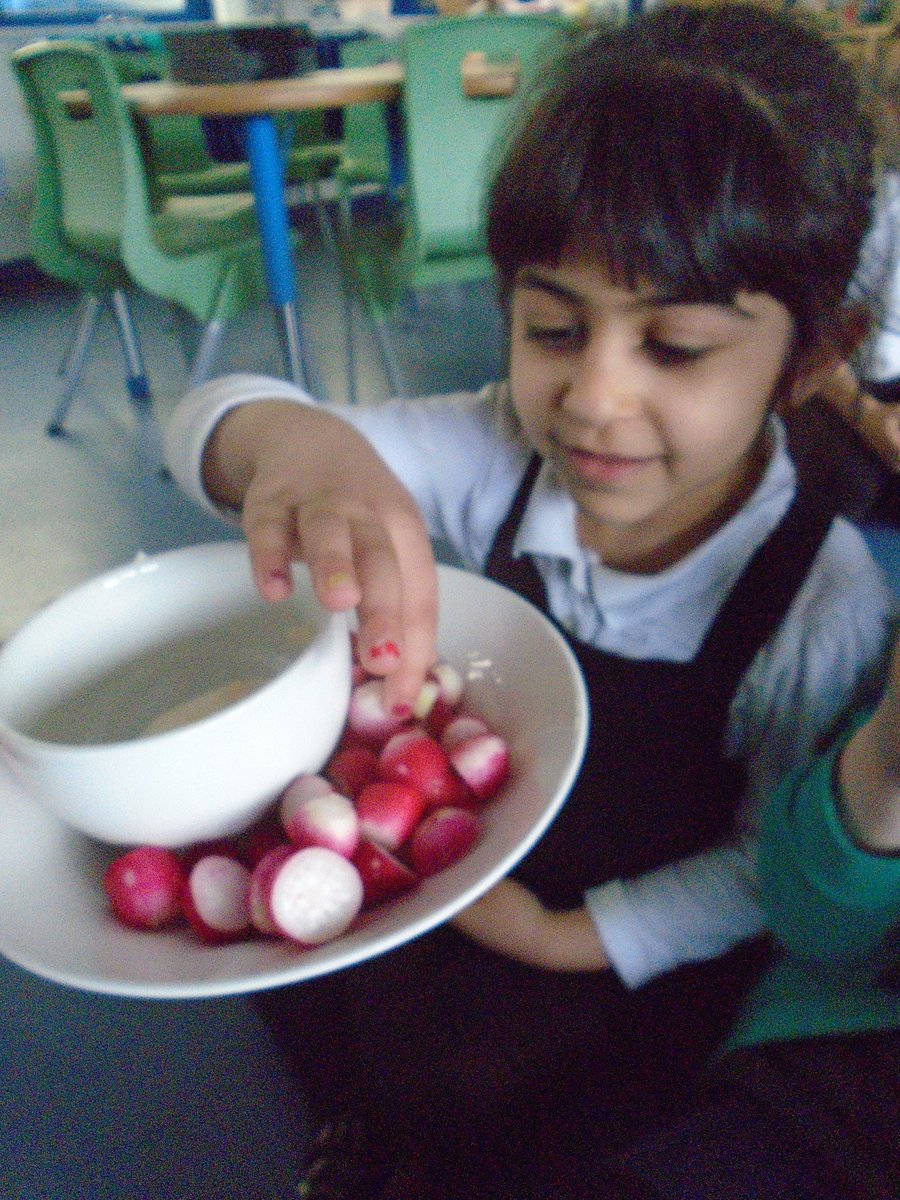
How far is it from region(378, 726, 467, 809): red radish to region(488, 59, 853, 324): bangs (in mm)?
270

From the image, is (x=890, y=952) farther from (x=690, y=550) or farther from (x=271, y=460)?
(x=271, y=460)

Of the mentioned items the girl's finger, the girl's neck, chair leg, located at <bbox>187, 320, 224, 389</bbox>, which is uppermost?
the girl's finger

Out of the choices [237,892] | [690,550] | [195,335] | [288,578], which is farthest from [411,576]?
[195,335]

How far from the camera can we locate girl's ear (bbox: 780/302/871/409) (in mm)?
527

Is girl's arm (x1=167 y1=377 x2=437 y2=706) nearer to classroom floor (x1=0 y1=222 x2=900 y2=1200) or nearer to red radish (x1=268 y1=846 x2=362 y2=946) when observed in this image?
red radish (x1=268 y1=846 x2=362 y2=946)

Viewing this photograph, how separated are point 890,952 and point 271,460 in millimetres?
446

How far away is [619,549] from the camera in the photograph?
0.63 m

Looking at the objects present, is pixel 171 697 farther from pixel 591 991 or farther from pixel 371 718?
pixel 591 991

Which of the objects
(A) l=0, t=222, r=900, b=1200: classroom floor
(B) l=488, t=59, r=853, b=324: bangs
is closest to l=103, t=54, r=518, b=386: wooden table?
(A) l=0, t=222, r=900, b=1200: classroom floor

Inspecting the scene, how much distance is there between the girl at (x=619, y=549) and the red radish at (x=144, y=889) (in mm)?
123

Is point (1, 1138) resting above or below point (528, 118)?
below

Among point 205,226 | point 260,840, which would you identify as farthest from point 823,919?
point 205,226

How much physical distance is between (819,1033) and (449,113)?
5.77 ft

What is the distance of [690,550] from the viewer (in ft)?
2.00
